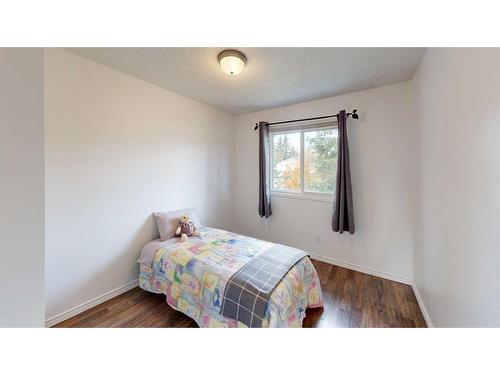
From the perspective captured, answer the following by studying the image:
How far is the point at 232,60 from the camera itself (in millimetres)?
1654

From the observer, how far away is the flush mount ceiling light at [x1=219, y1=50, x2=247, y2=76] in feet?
5.36

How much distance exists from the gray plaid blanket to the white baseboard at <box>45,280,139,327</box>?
136 cm

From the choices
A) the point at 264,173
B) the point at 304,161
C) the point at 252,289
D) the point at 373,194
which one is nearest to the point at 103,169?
the point at 252,289

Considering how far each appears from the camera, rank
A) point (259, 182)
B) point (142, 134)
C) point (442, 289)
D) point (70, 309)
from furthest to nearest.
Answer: point (259, 182)
point (142, 134)
point (70, 309)
point (442, 289)

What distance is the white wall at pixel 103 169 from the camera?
→ 1.60 m

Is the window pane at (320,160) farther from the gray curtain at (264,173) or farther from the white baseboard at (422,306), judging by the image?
the white baseboard at (422,306)

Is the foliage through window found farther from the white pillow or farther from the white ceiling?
the white pillow

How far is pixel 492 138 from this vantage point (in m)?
0.76

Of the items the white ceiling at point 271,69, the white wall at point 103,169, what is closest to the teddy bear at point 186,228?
the white wall at point 103,169

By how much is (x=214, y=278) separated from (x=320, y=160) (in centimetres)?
221

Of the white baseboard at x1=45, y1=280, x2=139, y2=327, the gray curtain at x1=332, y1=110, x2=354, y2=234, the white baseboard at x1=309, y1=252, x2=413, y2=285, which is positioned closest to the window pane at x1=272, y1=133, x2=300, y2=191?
the gray curtain at x1=332, y1=110, x2=354, y2=234
